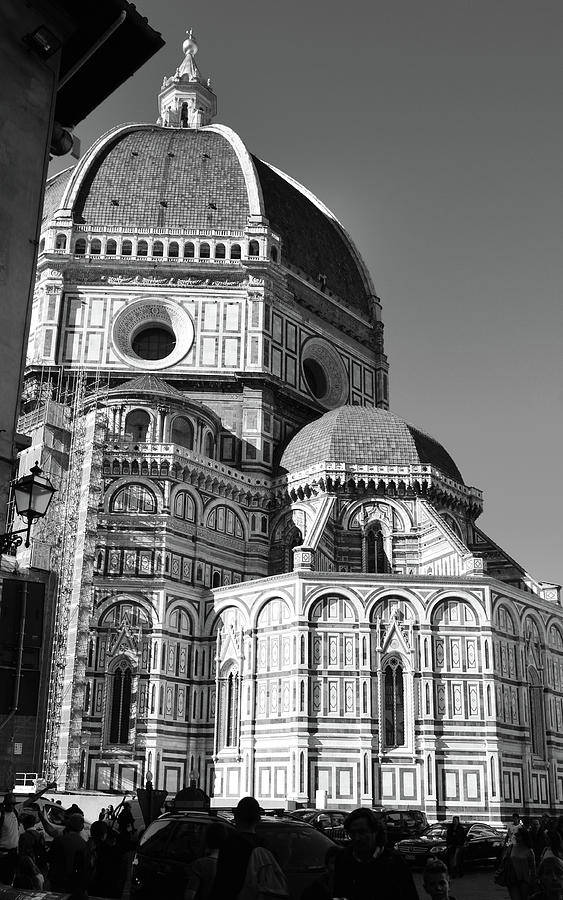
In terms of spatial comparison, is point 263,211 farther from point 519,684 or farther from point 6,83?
point 6,83

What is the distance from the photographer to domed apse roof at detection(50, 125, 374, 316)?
5022cm

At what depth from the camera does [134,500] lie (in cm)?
4066

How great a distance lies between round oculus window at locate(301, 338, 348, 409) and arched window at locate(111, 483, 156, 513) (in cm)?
1275

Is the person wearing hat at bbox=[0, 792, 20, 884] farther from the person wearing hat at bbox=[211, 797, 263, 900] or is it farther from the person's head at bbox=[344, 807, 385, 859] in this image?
the person's head at bbox=[344, 807, 385, 859]

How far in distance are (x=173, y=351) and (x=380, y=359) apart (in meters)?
13.4

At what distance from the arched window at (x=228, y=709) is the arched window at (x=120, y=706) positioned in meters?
3.49

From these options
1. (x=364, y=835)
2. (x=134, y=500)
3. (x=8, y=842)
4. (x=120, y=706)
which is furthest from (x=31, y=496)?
(x=134, y=500)

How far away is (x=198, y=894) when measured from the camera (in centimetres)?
749

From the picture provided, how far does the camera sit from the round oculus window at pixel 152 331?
1869 inches

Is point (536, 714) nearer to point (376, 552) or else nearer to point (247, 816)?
point (376, 552)

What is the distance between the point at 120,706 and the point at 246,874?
107 feet

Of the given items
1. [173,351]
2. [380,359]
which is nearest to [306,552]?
[173,351]

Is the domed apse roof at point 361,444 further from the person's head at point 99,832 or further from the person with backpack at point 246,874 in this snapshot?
the person with backpack at point 246,874

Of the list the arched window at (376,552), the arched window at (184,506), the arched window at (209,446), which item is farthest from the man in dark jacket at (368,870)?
the arched window at (209,446)
